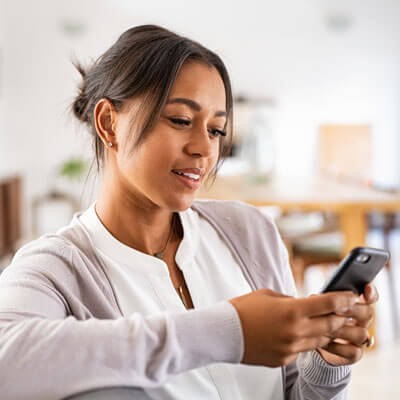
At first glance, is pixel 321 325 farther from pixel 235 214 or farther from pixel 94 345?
pixel 235 214

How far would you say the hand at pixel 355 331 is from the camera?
0.71 metres

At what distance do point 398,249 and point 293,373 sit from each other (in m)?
5.06

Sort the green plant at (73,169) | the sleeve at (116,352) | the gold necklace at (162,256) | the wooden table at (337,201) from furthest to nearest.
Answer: the green plant at (73,169)
the wooden table at (337,201)
the gold necklace at (162,256)
the sleeve at (116,352)

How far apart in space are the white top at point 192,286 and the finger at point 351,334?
242 millimetres

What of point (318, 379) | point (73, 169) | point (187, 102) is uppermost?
point (187, 102)

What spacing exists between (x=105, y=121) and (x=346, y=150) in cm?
649

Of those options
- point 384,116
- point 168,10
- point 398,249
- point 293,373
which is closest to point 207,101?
point 293,373

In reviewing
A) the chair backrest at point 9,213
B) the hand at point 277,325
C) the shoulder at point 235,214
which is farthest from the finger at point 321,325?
the chair backrest at point 9,213

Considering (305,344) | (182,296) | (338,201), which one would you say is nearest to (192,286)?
(182,296)

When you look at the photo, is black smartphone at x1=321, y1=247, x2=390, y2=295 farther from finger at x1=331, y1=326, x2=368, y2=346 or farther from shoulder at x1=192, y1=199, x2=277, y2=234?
shoulder at x1=192, y1=199, x2=277, y2=234

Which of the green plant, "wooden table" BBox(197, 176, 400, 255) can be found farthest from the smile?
the green plant

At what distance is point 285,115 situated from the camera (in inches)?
278

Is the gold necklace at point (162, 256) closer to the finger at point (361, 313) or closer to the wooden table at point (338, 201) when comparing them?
the finger at point (361, 313)

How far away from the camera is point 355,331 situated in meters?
0.73
